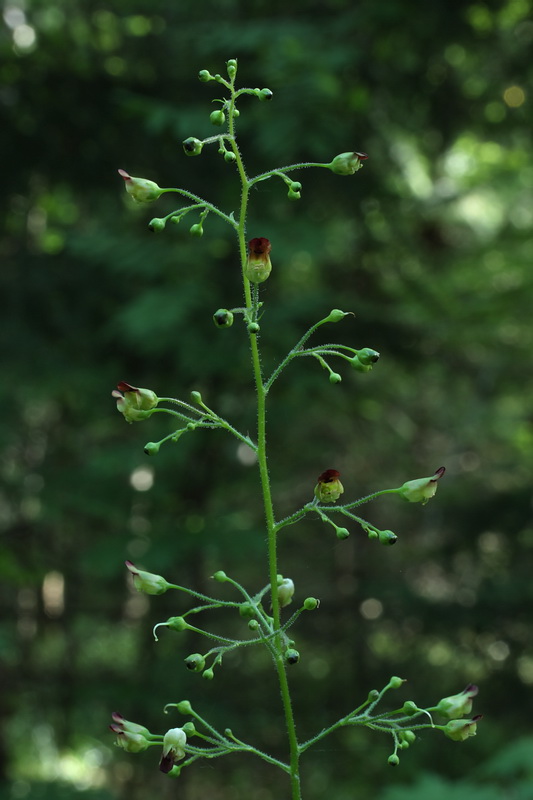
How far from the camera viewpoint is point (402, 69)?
6648 mm

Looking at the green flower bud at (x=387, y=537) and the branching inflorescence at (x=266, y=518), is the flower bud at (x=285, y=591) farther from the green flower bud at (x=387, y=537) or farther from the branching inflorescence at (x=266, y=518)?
the green flower bud at (x=387, y=537)

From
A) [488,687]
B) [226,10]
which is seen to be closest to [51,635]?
[488,687]

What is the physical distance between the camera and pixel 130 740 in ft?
4.77

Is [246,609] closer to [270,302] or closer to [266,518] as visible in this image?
[266,518]

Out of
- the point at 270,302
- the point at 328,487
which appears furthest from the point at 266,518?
the point at 270,302

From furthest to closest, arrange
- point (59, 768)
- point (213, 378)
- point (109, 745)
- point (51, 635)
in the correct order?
1. point (51, 635)
2. point (59, 768)
3. point (109, 745)
4. point (213, 378)

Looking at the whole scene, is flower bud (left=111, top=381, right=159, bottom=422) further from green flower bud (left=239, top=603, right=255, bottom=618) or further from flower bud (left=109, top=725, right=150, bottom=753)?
flower bud (left=109, top=725, right=150, bottom=753)

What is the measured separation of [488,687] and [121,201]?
4914 millimetres

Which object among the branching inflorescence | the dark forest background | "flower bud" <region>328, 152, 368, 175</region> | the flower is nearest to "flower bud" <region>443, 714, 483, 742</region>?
the branching inflorescence

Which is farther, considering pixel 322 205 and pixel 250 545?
pixel 322 205

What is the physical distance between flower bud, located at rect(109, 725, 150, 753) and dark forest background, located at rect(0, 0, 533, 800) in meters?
3.96

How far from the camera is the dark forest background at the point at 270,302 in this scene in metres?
5.71

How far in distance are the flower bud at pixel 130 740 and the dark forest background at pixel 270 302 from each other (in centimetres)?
396

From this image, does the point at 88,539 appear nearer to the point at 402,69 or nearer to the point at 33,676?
the point at 33,676
